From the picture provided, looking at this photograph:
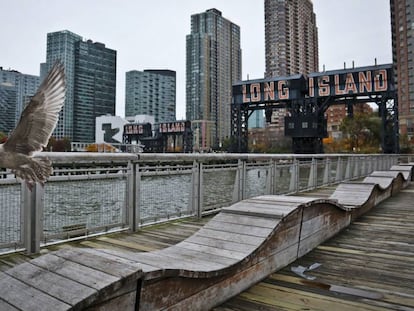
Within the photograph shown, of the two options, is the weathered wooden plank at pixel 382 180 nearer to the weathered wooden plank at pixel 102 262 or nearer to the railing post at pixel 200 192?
the railing post at pixel 200 192

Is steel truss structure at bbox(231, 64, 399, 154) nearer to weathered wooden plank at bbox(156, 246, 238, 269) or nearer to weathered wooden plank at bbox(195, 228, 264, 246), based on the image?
weathered wooden plank at bbox(195, 228, 264, 246)

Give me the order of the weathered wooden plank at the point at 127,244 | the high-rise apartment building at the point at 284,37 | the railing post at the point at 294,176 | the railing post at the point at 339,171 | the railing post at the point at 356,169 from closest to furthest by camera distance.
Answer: the weathered wooden plank at the point at 127,244 → the railing post at the point at 294,176 → the railing post at the point at 339,171 → the railing post at the point at 356,169 → the high-rise apartment building at the point at 284,37

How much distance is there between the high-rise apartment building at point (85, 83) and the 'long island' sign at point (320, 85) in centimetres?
2458

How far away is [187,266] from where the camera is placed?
2939mm

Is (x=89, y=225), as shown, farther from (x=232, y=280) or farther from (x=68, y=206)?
(x=232, y=280)

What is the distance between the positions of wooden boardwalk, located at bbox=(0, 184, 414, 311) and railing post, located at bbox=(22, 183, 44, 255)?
15cm

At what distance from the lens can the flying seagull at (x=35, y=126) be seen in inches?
79.2

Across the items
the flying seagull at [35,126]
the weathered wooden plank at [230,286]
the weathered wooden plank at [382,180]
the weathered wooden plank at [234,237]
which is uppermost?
the flying seagull at [35,126]

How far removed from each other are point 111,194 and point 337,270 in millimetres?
3258

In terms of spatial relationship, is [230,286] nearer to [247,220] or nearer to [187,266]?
[187,266]

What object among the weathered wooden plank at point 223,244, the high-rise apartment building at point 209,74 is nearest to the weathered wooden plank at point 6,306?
the weathered wooden plank at point 223,244

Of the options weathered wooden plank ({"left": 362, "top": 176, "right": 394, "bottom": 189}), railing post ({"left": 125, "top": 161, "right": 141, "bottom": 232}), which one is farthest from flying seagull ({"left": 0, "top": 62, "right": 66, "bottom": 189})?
weathered wooden plank ({"left": 362, "top": 176, "right": 394, "bottom": 189})

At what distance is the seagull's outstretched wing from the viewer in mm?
2006

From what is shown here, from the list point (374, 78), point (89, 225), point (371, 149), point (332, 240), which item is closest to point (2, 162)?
point (89, 225)
